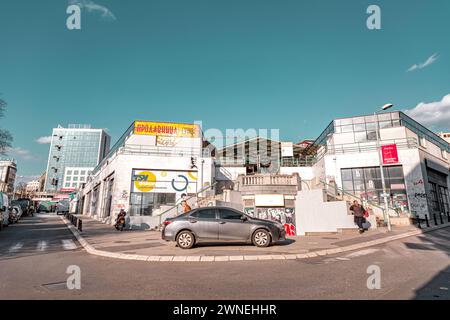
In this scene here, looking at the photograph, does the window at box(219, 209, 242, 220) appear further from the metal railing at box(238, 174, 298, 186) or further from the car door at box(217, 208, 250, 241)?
the metal railing at box(238, 174, 298, 186)

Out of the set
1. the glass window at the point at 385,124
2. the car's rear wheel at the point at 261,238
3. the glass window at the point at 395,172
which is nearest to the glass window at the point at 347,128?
the glass window at the point at 385,124

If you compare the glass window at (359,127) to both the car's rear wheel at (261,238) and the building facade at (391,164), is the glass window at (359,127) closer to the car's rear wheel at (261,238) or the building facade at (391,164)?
the building facade at (391,164)

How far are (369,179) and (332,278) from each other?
2348cm

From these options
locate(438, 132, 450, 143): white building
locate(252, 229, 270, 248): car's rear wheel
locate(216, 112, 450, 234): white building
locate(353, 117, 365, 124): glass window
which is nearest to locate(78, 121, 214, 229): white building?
locate(216, 112, 450, 234): white building

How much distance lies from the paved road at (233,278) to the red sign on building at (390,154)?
18137 millimetres

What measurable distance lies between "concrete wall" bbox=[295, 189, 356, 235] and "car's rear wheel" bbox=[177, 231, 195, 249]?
33.8ft

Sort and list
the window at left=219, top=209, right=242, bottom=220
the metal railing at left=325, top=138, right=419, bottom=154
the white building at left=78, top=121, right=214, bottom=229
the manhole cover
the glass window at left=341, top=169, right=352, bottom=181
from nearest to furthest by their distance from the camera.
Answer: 1. the manhole cover
2. the window at left=219, top=209, right=242, bottom=220
3. the white building at left=78, top=121, right=214, bottom=229
4. the metal railing at left=325, top=138, right=419, bottom=154
5. the glass window at left=341, top=169, right=352, bottom=181

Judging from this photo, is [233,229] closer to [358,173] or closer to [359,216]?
[359,216]

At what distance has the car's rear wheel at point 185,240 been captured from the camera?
973 centimetres

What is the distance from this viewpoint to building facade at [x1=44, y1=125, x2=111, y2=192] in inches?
5340

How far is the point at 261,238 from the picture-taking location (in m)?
9.77
